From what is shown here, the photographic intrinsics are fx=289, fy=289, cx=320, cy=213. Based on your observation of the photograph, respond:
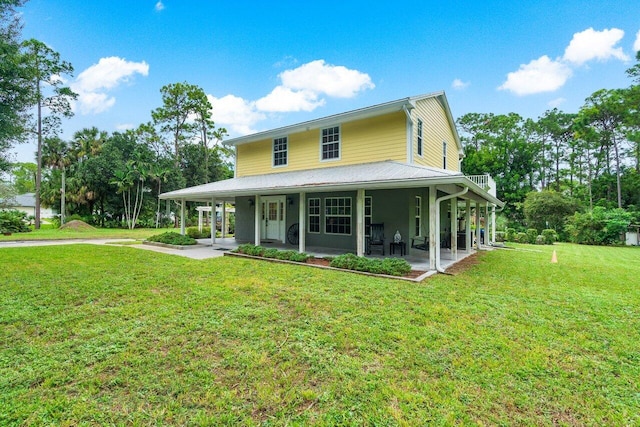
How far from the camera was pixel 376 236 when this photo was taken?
9727 millimetres

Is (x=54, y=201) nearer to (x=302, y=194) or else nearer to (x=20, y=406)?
(x=302, y=194)

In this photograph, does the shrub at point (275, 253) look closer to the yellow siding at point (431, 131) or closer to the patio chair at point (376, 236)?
the patio chair at point (376, 236)

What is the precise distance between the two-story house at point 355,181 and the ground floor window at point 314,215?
0.13 ft

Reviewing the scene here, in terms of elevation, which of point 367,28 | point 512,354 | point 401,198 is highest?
point 367,28

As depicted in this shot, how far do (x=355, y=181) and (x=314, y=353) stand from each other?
212 inches

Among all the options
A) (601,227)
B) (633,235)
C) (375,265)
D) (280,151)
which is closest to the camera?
(375,265)

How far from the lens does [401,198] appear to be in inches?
369

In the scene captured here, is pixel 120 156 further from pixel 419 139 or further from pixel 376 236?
pixel 419 139

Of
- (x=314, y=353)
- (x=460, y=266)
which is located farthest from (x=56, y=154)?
(x=314, y=353)

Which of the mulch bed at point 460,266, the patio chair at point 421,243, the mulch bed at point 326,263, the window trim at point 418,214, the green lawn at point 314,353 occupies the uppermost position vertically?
the window trim at point 418,214

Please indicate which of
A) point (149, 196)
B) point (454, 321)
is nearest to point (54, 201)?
point (149, 196)

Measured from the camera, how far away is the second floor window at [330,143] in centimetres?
1120

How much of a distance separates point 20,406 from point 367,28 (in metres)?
16.8

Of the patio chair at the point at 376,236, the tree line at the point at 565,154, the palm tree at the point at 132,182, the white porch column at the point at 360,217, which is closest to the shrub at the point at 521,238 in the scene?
the tree line at the point at 565,154
